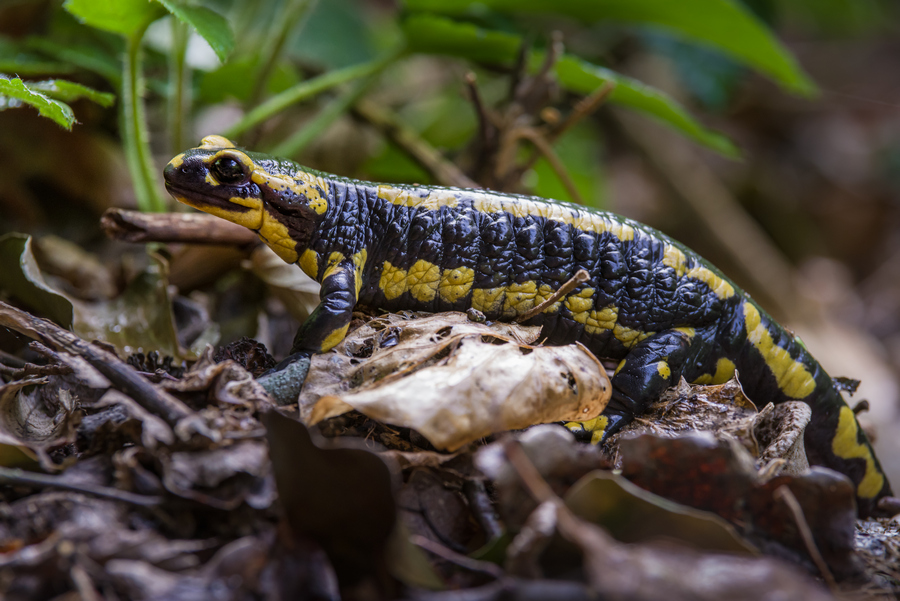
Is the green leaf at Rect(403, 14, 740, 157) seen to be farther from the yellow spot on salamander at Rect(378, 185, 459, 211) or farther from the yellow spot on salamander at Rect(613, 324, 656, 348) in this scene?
the yellow spot on salamander at Rect(613, 324, 656, 348)

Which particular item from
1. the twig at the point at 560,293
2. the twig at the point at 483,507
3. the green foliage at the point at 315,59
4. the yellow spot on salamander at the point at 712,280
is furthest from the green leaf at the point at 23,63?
the yellow spot on salamander at the point at 712,280

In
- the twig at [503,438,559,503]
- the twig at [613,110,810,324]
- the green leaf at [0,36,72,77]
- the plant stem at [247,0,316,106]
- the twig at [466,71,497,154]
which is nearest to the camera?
the twig at [503,438,559,503]

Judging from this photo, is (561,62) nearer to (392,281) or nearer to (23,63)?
(392,281)

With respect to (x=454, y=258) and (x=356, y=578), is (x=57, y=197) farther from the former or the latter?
(x=356, y=578)

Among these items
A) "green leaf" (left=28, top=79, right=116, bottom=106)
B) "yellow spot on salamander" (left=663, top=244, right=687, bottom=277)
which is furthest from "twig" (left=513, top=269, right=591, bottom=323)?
"green leaf" (left=28, top=79, right=116, bottom=106)

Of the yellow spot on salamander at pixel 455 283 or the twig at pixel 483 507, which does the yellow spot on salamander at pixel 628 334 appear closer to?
the yellow spot on salamander at pixel 455 283

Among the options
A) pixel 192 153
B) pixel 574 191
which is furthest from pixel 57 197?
pixel 574 191
